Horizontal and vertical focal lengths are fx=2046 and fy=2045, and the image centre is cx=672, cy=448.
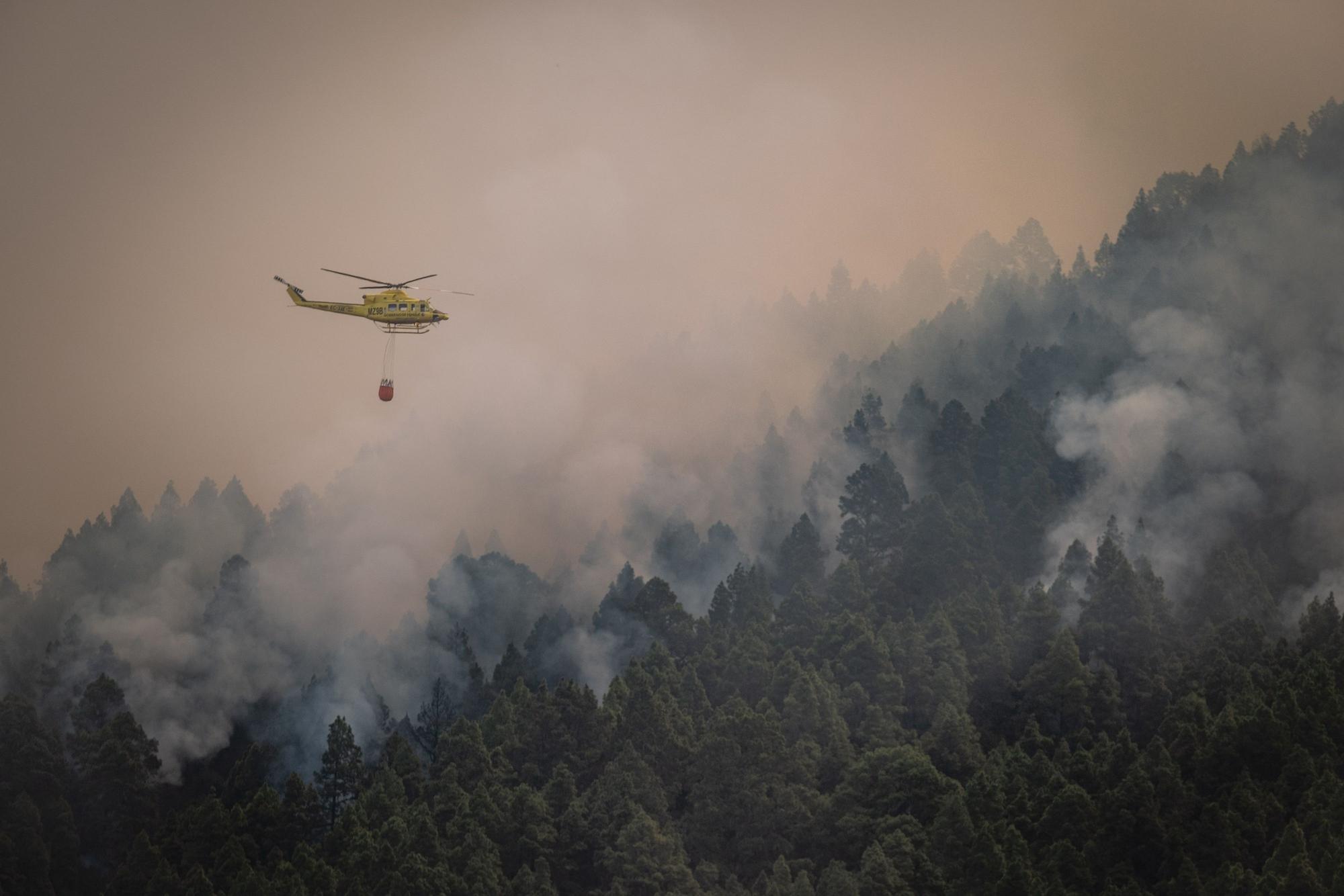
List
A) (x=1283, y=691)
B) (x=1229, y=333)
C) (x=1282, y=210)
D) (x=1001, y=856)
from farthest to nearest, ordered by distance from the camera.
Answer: (x=1282, y=210) < (x=1229, y=333) < (x=1283, y=691) < (x=1001, y=856)

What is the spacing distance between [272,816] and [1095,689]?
155 feet

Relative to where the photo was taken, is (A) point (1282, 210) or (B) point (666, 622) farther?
(A) point (1282, 210)

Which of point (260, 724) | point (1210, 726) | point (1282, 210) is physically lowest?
point (1210, 726)

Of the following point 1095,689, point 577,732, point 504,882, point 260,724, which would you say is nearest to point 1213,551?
point 1095,689

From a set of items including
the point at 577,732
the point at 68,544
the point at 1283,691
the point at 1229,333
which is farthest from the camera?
the point at 68,544

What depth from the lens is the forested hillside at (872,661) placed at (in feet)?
340

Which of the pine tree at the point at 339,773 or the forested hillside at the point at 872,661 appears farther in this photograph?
the pine tree at the point at 339,773

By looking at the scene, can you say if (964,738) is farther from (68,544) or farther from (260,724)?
(68,544)

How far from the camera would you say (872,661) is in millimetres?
124375

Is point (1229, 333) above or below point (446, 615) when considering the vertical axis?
above

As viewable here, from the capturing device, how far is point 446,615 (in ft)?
569

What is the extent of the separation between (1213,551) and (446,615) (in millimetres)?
66552

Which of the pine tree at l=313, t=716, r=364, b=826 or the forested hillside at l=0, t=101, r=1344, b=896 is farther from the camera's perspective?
the pine tree at l=313, t=716, r=364, b=826

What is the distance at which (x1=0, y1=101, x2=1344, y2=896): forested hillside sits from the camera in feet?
340
